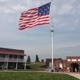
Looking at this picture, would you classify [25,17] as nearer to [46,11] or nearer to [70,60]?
[46,11]

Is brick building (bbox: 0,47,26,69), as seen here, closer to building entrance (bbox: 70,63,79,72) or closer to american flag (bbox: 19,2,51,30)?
building entrance (bbox: 70,63,79,72)

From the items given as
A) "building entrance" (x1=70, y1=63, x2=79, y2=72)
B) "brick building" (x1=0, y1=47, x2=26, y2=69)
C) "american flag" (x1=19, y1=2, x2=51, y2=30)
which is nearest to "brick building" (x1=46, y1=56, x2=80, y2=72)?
"building entrance" (x1=70, y1=63, x2=79, y2=72)

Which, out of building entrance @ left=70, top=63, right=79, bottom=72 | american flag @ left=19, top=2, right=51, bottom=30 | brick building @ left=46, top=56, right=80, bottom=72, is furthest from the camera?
building entrance @ left=70, top=63, right=79, bottom=72

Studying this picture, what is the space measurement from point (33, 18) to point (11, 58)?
87.9ft

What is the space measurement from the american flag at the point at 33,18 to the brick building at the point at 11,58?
76.0ft

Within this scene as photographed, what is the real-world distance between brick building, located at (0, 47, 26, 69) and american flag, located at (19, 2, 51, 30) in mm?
23174

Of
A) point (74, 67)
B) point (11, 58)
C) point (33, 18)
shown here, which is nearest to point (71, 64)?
point (74, 67)

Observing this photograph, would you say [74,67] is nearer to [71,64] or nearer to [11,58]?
[71,64]

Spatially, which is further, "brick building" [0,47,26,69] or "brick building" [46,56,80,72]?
"brick building" [0,47,26,69]

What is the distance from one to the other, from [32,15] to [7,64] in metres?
25.8

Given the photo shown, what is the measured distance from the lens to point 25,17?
2856 centimetres

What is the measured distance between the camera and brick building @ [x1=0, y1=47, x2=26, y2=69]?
4976 cm

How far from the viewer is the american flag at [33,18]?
27719 millimetres

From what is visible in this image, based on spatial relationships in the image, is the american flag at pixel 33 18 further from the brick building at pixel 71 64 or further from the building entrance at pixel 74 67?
the building entrance at pixel 74 67
